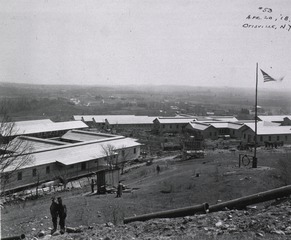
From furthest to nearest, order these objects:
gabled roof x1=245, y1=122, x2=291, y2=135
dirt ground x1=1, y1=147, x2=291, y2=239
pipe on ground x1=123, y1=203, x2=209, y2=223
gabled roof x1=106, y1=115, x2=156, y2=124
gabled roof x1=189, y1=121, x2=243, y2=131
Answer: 1. gabled roof x1=106, y1=115, x2=156, y2=124
2. gabled roof x1=189, y1=121, x2=243, y2=131
3. gabled roof x1=245, y1=122, x2=291, y2=135
4. dirt ground x1=1, y1=147, x2=291, y2=239
5. pipe on ground x1=123, y1=203, x2=209, y2=223

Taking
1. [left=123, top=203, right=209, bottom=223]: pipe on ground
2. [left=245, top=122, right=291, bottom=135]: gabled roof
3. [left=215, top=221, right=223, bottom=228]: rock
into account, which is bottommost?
[left=245, top=122, right=291, bottom=135]: gabled roof

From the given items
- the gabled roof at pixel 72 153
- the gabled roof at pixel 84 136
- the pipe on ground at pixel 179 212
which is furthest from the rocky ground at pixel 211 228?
the gabled roof at pixel 84 136

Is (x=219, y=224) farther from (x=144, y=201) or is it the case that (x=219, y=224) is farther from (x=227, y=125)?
(x=227, y=125)

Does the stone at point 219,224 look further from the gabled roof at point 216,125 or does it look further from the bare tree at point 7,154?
the gabled roof at point 216,125

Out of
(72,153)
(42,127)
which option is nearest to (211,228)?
(72,153)

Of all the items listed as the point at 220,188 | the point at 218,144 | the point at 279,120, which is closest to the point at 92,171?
the point at 220,188

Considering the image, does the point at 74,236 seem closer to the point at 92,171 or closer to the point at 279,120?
the point at 92,171

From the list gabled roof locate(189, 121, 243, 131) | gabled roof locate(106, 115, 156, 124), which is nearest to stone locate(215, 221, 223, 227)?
gabled roof locate(189, 121, 243, 131)

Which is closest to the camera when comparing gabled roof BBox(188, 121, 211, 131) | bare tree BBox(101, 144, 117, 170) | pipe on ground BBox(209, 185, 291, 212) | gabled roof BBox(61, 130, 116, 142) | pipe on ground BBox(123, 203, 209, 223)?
pipe on ground BBox(209, 185, 291, 212)

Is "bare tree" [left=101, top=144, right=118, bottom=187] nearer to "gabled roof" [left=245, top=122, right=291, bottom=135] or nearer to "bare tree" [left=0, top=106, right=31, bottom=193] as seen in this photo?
"bare tree" [left=0, top=106, right=31, bottom=193]
